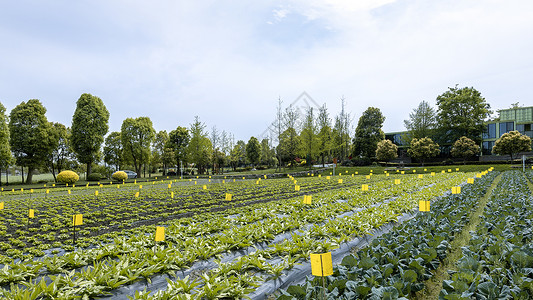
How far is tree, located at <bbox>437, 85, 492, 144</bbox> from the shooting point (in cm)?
3738

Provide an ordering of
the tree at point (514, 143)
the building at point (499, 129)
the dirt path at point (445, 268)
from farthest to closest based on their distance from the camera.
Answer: the building at point (499, 129)
the tree at point (514, 143)
the dirt path at point (445, 268)

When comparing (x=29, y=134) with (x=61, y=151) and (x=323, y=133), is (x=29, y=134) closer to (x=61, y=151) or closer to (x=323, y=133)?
(x=61, y=151)

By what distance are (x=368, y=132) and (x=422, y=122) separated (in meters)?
9.57

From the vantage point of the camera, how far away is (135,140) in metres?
33.8

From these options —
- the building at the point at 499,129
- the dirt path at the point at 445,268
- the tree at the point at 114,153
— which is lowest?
the dirt path at the point at 445,268

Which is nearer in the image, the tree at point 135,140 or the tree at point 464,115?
the tree at point 135,140

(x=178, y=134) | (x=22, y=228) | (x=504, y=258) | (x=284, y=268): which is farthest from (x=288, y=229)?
(x=178, y=134)

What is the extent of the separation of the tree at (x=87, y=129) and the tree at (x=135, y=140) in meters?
3.87

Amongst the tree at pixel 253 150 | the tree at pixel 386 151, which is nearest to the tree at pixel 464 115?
the tree at pixel 386 151

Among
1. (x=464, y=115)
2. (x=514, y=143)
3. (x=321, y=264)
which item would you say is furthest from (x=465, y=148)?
(x=321, y=264)

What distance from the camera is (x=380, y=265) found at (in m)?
3.38

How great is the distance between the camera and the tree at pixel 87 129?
28078 millimetres

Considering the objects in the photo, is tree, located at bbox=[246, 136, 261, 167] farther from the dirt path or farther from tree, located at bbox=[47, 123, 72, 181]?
the dirt path

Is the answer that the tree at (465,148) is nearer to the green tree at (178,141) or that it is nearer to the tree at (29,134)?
the green tree at (178,141)
